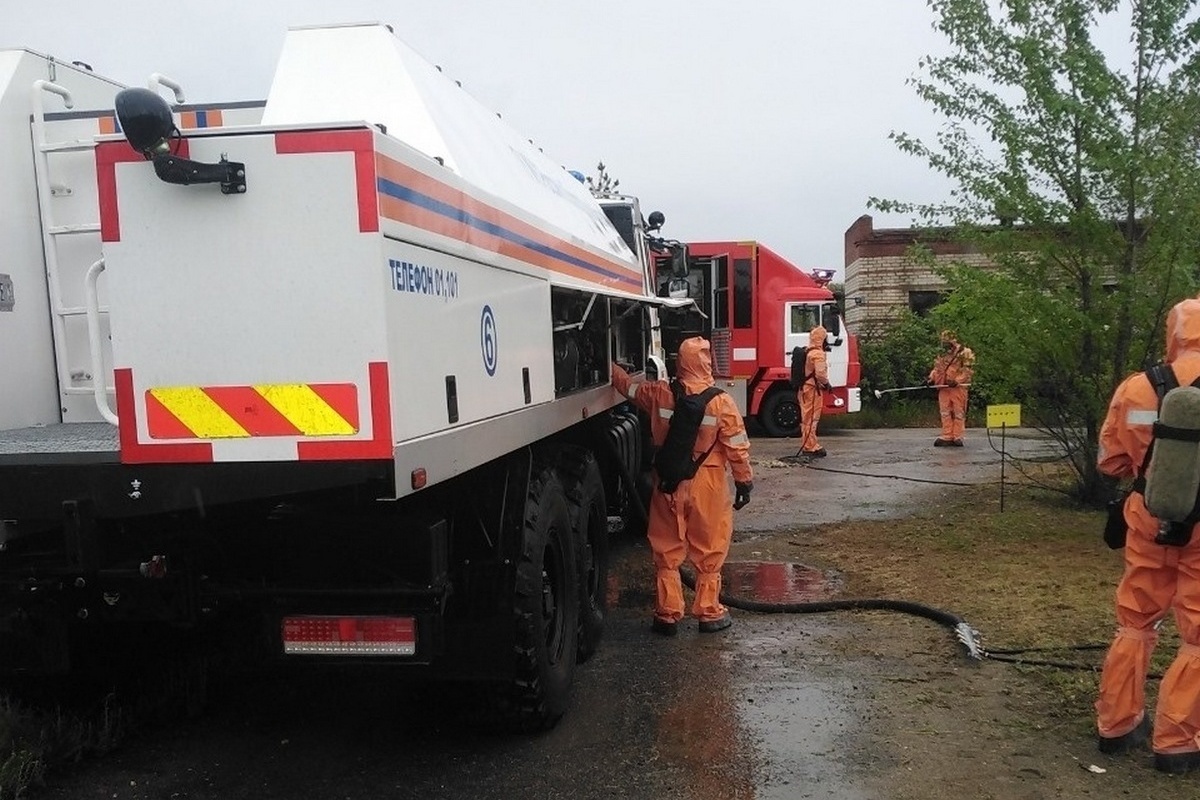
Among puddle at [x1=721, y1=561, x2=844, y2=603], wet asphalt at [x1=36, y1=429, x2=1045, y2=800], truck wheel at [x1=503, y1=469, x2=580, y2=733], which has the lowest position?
puddle at [x1=721, y1=561, x2=844, y2=603]

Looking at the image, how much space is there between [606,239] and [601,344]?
34.2 inches

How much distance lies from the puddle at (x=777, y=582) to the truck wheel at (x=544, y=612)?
2.09 meters

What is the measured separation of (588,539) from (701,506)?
762 millimetres

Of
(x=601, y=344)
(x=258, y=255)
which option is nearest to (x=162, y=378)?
(x=258, y=255)

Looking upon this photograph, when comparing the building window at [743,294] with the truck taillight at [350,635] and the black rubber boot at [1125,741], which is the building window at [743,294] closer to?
the black rubber boot at [1125,741]

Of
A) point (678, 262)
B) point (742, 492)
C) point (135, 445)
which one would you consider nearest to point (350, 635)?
point (135, 445)

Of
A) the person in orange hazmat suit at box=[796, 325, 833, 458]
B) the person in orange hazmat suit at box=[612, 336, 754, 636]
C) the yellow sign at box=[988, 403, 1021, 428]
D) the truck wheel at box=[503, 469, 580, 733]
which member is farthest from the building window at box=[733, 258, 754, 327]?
the truck wheel at box=[503, 469, 580, 733]

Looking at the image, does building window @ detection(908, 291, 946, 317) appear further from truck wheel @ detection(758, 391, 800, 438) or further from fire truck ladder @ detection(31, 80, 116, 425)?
fire truck ladder @ detection(31, 80, 116, 425)

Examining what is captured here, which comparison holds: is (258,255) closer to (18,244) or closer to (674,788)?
(18,244)

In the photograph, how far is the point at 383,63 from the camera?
400 cm

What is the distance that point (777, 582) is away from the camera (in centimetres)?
695

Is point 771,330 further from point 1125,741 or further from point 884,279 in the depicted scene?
point 1125,741

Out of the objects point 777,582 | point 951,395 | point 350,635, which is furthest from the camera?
point 951,395

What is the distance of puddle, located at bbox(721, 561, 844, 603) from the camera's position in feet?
21.5
